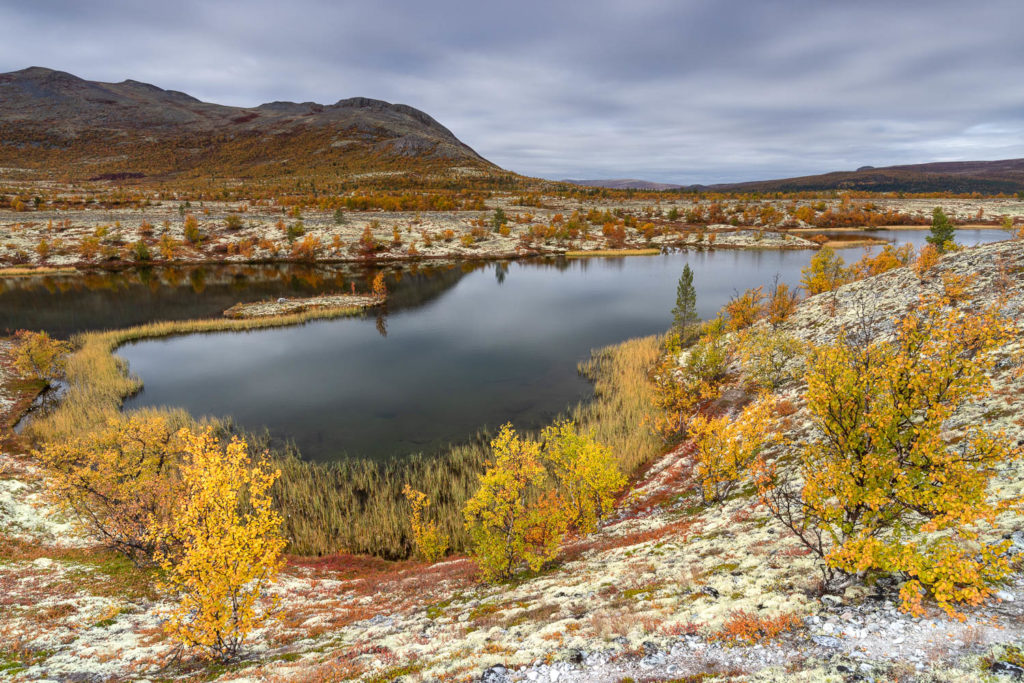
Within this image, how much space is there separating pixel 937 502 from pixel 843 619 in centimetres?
310

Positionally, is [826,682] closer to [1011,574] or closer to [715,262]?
[1011,574]

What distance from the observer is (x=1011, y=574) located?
8.47m

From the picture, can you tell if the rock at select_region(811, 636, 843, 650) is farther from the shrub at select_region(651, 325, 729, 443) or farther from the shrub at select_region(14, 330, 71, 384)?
the shrub at select_region(14, 330, 71, 384)

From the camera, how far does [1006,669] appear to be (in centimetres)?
671

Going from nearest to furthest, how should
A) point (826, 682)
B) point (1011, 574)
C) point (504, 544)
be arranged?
point (826, 682) → point (1011, 574) → point (504, 544)

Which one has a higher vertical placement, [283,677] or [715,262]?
[715,262]

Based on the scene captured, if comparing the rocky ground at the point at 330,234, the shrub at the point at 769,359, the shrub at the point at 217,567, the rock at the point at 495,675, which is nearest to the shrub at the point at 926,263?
the shrub at the point at 769,359

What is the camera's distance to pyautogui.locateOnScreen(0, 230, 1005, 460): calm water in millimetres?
37281

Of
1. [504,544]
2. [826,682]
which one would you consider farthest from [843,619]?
[504,544]

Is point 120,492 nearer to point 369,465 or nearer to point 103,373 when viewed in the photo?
point 369,465

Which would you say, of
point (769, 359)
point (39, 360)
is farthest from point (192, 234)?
point (769, 359)

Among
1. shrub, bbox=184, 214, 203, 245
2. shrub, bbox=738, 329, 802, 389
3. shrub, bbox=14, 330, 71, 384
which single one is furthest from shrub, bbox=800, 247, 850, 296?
shrub, bbox=184, 214, 203, 245

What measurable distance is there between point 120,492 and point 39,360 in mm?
35571

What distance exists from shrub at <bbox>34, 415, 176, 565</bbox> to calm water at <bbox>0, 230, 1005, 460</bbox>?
11.7 metres
